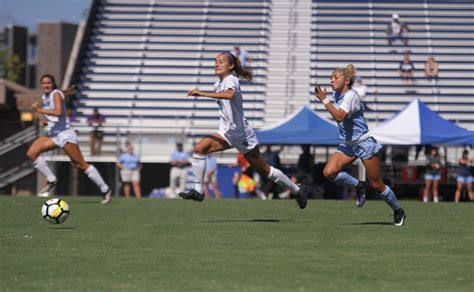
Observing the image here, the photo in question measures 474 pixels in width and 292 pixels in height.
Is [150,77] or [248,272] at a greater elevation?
[150,77]

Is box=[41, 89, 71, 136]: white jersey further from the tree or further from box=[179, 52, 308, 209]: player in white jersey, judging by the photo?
the tree

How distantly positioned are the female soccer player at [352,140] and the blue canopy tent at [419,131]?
13.0 m

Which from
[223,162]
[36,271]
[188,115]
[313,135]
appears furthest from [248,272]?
[188,115]

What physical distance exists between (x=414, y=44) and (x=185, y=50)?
7.49 m

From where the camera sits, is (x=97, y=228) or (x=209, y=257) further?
(x=97, y=228)

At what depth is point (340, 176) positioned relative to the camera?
1390cm

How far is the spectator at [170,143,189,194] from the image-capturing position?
29031 millimetres

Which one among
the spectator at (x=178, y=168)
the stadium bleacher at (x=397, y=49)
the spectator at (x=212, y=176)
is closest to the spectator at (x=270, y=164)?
the spectator at (x=212, y=176)

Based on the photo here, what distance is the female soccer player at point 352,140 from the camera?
13.3 metres

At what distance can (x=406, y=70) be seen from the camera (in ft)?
115

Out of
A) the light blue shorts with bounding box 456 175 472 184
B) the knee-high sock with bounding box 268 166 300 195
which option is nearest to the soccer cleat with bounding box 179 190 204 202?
the knee-high sock with bounding box 268 166 300 195

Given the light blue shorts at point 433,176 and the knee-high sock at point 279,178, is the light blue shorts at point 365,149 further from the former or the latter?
the light blue shorts at point 433,176

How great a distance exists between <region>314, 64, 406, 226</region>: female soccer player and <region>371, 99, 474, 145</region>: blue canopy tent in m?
13.0

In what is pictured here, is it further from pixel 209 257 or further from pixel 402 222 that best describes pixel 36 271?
pixel 402 222
